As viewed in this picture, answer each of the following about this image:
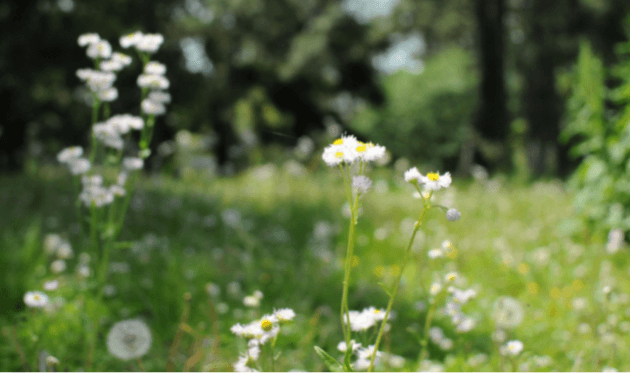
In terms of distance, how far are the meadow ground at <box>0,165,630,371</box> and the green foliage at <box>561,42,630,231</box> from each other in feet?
0.77

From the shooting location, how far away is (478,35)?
886 centimetres

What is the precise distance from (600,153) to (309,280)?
178 centimetres

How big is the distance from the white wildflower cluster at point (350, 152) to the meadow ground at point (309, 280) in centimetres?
48

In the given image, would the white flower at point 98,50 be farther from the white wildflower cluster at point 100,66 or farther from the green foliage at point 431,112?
the green foliage at point 431,112

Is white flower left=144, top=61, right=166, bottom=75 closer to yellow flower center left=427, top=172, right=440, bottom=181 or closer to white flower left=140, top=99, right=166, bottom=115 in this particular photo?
white flower left=140, top=99, right=166, bottom=115

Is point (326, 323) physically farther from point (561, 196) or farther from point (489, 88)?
point (489, 88)

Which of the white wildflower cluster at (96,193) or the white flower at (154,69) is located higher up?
the white flower at (154,69)

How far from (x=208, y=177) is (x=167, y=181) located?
0.45m

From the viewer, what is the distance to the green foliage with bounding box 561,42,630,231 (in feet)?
8.34

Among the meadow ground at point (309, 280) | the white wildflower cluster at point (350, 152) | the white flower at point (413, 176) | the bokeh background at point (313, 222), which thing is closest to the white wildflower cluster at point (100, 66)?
the meadow ground at point (309, 280)

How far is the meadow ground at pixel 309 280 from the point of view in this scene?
1591mm

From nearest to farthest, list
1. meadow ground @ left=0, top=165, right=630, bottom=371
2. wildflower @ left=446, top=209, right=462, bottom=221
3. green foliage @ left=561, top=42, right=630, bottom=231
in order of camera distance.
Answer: wildflower @ left=446, top=209, right=462, bottom=221 < meadow ground @ left=0, top=165, right=630, bottom=371 < green foliage @ left=561, top=42, right=630, bottom=231

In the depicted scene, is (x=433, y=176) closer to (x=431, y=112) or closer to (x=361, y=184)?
(x=361, y=184)

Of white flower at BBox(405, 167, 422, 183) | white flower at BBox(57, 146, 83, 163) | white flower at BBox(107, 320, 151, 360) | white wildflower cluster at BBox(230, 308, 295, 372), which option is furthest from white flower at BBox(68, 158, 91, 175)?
white flower at BBox(405, 167, 422, 183)
